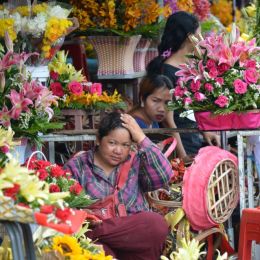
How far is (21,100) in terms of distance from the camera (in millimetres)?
4340

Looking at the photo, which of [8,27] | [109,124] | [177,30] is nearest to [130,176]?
[109,124]

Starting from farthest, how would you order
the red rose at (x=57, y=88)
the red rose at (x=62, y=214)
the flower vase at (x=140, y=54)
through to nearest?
the flower vase at (x=140, y=54) → the red rose at (x=57, y=88) → the red rose at (x=62, y=214)

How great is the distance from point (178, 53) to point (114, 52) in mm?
810

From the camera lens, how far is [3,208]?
8.13 ft

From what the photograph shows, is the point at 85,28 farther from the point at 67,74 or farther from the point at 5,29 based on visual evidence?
the point at 5,29

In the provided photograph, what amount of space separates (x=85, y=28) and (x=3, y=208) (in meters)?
4.25

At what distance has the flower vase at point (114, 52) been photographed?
6715mm

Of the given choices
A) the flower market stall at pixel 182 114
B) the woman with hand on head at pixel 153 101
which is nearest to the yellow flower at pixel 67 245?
the flower market stall at pixel 182 114

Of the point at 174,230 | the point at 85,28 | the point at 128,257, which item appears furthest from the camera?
the point at 85,28

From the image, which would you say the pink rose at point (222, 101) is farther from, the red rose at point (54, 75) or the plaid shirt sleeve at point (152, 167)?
the red rose at point (54, 75)

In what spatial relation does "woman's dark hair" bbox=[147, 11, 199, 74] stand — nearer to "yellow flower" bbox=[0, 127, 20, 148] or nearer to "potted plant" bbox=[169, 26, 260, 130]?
"potted plant" bbox=[169, 26, 260, 130]

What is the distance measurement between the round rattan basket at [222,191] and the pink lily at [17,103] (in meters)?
1.04

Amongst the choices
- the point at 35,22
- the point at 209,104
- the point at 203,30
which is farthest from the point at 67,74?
the point at 203,30

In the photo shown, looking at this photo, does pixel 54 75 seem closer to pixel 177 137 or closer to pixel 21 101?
pixel 177 137
